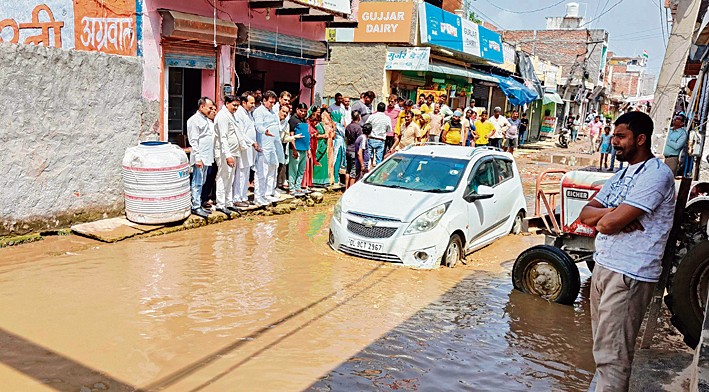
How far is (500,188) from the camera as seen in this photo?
9516 mm

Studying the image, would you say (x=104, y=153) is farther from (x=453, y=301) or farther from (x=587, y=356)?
(x=587, y=356)

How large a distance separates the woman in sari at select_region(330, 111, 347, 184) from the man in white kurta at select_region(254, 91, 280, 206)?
2.34 m

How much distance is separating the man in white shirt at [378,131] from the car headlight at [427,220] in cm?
616

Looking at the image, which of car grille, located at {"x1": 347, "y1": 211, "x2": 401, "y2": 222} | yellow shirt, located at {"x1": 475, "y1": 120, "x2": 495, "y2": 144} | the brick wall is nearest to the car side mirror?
car grille, located at {"x1": 347, "y1": 211, "x2": 401, "y2": 222}

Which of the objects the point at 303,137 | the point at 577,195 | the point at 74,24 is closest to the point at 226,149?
the point at 303,137

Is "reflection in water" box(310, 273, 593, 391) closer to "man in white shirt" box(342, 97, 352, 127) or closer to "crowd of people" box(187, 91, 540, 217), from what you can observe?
"crowd of people" box(187, 91, 540, 217)

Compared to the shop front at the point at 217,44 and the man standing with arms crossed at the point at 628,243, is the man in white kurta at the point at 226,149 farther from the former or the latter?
the man standing with arms crossed at the point at 628,243

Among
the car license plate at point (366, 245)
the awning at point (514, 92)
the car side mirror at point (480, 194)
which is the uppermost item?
the awning at point (514, 92)

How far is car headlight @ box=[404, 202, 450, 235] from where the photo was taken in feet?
25.5

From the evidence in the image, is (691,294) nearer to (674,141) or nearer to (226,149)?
(226,149)

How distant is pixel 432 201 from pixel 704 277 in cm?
352

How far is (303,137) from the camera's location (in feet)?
39.4

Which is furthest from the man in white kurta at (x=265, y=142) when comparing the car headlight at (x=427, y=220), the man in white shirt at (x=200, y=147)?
the car headlight at (x=427, y=220)

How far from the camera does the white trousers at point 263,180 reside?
11.1 meters
